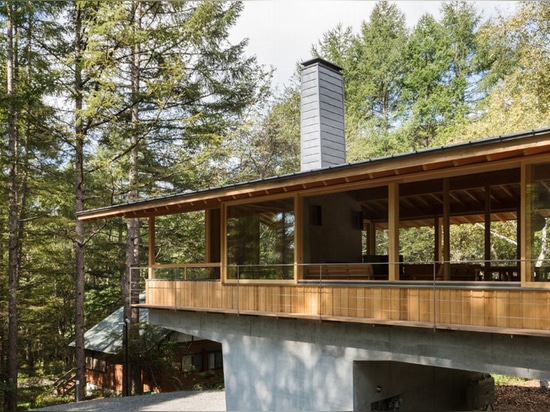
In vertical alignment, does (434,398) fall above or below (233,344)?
below

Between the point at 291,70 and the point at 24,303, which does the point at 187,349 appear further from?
the point at 291,70

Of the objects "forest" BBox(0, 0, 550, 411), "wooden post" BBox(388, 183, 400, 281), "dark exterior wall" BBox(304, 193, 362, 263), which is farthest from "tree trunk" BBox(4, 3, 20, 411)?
"wooden post" BBox(388, 183, 400, 281)

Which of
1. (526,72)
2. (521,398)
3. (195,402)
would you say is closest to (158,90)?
(195,402)

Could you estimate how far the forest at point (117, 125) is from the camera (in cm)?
1373

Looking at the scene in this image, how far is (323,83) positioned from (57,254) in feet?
38.4

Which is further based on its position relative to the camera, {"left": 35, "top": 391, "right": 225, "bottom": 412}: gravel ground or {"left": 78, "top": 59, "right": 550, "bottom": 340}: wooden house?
{"left": 35, "top": 391, "right": 225, "bottom": 412}: gravel ground

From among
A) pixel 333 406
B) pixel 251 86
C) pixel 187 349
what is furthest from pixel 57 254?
pixel 333 406

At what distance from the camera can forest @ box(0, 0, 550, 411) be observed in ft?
45.0

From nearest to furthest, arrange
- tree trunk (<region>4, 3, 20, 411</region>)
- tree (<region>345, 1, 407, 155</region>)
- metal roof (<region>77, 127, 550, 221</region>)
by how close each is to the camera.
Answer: metal roof (<region>77, 127, 550, 221</region>)
tree trunk (<region>4, 3, 20, 411</region>)
tree (<region>345, 1, 407, 155</region>)

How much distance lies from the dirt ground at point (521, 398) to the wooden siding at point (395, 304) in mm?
6423

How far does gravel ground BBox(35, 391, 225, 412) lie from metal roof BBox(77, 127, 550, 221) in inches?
198

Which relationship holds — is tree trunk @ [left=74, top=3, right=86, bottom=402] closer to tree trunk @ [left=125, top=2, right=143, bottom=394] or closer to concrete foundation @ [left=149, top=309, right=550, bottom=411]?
tree trunk @ [left=125, top=2, right=143, bottom=394]

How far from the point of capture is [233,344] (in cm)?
939

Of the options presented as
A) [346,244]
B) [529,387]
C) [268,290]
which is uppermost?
[346,244]
